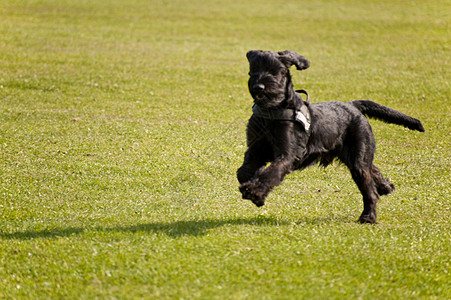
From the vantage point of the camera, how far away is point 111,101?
1652cm

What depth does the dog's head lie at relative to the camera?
6977 mm

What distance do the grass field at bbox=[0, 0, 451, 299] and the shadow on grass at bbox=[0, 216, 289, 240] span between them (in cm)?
4

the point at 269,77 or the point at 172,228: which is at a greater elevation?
the point at 269,77

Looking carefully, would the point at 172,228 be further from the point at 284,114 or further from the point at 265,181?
Result: the point at 284,114

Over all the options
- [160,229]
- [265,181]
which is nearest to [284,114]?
[265,181]

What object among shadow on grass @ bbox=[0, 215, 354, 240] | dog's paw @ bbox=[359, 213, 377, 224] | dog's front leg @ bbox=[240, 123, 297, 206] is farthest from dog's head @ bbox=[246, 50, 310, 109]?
dog's paw @ bbox=[359, 213, 377, 224]

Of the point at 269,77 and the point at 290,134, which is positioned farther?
the point at 290,134

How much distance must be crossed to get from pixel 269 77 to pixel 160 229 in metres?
2.31

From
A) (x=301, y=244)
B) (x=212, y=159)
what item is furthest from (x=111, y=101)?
(x=301, y=244)

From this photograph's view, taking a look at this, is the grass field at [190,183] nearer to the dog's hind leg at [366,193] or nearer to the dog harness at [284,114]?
the dog's hind leg at [366,193]

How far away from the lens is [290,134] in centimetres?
728

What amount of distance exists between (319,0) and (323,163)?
32232 mm

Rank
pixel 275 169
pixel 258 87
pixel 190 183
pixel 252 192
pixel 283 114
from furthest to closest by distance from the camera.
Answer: pixel 190 183 < pixel 283 114 < pixel 275 169 < pixel 258 87 < pixel 252 192

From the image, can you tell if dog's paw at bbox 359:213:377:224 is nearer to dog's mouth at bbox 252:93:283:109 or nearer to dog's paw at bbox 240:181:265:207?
dog's paw at bbox 240:181:265:207
